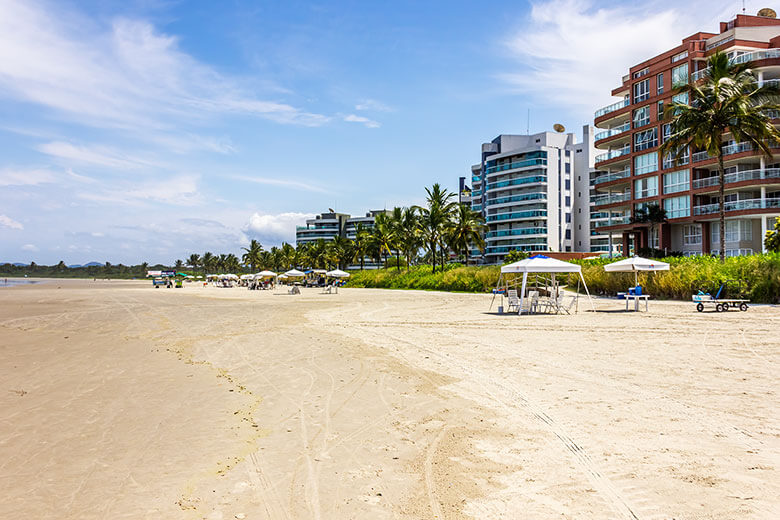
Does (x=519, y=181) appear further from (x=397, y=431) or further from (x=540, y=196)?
(x=397, y=431)

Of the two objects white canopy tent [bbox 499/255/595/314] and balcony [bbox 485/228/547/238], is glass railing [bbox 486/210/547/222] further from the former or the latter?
white canopy tent [bbox 499/255/595/314]

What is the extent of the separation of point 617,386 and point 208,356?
27.7ft

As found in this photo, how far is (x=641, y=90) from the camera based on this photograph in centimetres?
4903

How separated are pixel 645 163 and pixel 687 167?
16.7ft

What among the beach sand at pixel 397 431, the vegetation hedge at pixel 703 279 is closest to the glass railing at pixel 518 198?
the vegetation hedge at pixel 703 279

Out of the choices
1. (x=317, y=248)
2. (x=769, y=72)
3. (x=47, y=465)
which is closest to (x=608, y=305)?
(x=47, y=465)

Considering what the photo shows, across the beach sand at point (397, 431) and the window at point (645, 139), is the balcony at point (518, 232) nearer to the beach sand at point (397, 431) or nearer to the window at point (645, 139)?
the window at point (645, 139)

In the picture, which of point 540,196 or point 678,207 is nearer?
point 678,207

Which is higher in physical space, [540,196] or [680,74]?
[680,74]

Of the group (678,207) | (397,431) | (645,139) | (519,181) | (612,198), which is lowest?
(397,431)

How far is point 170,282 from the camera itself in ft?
237

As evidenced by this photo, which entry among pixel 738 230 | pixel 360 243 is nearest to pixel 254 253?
pixel 360 243

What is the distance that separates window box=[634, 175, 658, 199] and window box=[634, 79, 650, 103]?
7.80 m

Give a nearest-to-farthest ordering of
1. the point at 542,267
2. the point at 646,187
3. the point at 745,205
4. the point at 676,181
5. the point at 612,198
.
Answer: the point at 542,267
the point at 745,205
the point at 676,181
the point at 646,187
the point at 612,198
